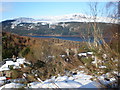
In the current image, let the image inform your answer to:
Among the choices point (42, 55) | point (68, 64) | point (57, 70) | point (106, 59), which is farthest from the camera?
point (42, 55)

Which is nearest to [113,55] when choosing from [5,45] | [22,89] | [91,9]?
[22,89]

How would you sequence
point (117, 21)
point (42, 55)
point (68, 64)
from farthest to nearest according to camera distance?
point (42, 55) → point (117, 21) → point (68, 64)

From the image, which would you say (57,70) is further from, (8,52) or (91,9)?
(8,52)

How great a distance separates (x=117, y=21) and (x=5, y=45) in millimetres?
6487

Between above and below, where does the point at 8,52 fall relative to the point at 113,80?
below

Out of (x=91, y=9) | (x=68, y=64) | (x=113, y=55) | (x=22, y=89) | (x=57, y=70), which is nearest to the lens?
(x=113, y=55)

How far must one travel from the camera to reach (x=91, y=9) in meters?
5.02

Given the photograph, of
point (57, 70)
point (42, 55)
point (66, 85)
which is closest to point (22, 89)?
point (66, 85)

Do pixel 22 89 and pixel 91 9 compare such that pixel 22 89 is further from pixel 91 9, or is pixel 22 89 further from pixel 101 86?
pixel 91 9

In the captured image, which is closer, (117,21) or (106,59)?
(106,59)

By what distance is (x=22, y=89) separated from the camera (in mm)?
2670

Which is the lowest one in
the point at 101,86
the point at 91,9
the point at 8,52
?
the point at 8,52

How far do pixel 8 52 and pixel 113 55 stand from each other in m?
6.67

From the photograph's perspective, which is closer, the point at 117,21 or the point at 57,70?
the point at 57,70
